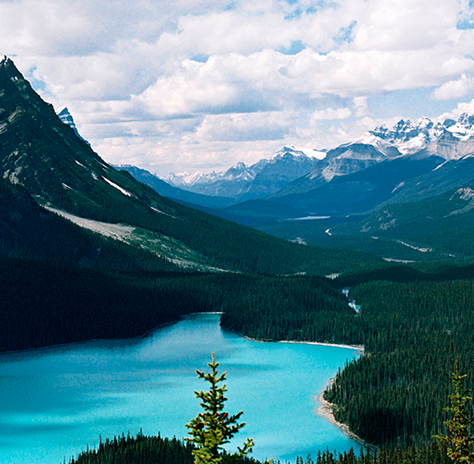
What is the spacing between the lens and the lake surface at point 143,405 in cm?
A: 13138

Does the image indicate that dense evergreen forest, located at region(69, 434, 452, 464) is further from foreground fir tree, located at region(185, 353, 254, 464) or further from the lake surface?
foreground fir tree, located at region(185, 353, 254, 464)

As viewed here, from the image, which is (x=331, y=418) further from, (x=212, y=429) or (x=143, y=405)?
(x=212, y=429)

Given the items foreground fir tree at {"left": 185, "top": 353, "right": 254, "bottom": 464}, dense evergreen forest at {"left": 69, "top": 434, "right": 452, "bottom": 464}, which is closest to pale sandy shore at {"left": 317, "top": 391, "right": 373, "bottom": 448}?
dense evergreen forest at {"left": 69, "top": 434, "right": 452, "bottom": 464}

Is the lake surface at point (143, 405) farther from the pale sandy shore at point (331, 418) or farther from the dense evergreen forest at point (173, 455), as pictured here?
the dense evergreen forest at point (173, 455)

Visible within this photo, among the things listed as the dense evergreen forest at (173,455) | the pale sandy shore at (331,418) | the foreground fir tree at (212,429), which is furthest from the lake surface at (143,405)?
the foreground fir tree at (212,429)

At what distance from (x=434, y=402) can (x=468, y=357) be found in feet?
116

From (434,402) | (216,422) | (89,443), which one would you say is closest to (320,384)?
(434,402)

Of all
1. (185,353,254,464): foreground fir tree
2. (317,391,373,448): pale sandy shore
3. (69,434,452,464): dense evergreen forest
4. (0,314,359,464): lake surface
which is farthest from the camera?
(317,391,373,448): pale sandy shore

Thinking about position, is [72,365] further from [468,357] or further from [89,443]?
[468,357]

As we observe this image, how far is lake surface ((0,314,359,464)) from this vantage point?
13138 centimetres

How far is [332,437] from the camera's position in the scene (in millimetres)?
133875

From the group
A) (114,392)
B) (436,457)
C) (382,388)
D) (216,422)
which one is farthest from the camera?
(114,392)

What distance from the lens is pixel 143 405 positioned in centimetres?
15700

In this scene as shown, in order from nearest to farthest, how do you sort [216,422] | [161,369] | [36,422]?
1. [216,422]
2. [36,422]
3. [161,369]
